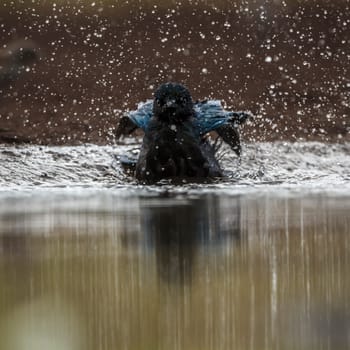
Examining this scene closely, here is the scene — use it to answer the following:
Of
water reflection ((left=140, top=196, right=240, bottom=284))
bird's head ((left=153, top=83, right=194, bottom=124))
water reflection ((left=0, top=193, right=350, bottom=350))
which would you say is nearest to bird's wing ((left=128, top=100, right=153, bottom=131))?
bird's head ((left=153, top=83, right=194, bottom=124))

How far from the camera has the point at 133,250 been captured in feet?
11.6

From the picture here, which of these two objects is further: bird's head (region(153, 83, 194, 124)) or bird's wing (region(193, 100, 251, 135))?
bird's wing (region(193, 100, 251, 135))

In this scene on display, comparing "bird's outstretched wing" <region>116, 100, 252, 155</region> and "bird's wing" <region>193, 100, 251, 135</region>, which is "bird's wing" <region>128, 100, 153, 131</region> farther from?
"bird's wing" <region>193, 100, 251, 135</region>

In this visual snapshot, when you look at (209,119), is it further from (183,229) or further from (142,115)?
(183,229)

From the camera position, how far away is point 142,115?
8.27 metres

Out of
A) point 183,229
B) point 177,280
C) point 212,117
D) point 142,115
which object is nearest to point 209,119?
point 212,117

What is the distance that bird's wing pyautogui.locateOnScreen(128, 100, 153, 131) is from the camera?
815cm

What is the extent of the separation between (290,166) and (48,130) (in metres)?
3.80

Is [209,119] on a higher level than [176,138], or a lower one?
higher

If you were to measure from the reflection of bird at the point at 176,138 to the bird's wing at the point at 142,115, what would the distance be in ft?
0.06

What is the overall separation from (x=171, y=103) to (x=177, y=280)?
4.99 m

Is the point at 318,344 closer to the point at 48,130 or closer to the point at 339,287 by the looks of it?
the point at 339,287

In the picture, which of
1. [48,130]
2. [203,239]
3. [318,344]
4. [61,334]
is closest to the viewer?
[318,344]

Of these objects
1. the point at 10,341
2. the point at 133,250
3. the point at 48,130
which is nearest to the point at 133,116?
the point at 48,130
